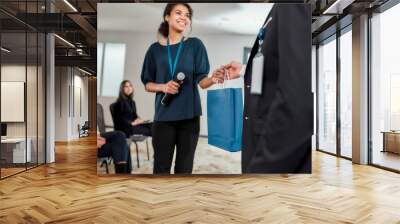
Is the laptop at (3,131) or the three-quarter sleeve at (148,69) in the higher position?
the three-quarter sleeve at (148,69)

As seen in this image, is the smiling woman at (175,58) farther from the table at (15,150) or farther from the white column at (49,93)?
the white column at (49,93)

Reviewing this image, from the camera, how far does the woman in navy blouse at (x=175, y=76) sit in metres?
5.27

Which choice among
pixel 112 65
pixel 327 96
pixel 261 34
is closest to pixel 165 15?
pixel 112 65

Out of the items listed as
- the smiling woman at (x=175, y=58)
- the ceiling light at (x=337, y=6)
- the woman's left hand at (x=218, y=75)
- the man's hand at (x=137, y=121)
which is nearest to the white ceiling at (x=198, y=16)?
the smiling woman at (x=175, y=58)

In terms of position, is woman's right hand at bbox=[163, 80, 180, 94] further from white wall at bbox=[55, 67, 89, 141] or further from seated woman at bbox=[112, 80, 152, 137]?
white wall at bbox=[55, 67, 89, 141]

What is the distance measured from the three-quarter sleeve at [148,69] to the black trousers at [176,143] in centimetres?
60

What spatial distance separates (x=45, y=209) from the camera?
13.3ft

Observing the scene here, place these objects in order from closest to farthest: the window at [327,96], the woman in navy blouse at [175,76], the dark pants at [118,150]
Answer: the woman in navy blouse at [175,76] < the dark pants at [118,150] < the window at [327,96]

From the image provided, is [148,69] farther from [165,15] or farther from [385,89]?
[385,89]

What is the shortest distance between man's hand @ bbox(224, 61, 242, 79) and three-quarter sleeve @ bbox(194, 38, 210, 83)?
0.92 feet

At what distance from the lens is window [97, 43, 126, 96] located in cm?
535

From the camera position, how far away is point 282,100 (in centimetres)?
522

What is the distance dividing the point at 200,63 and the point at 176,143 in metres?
1.15

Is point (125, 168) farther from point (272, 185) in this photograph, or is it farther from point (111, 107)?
point (272, 185)
